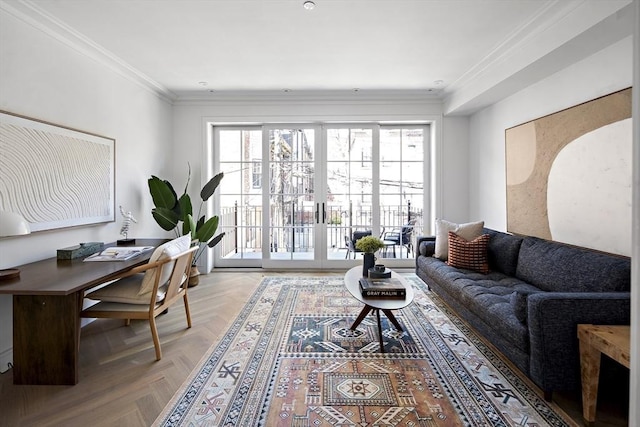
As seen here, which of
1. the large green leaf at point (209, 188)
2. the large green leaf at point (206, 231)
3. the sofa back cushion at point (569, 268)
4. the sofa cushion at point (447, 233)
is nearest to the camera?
the sofa back cushion at point (569, 268)

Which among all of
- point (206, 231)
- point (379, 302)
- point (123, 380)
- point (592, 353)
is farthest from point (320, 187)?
point (592, 353)

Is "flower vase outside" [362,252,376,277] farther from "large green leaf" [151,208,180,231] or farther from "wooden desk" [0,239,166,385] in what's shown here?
"large green leaf" [151,208,180,231]

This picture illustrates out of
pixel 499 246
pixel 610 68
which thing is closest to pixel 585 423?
pixel 499 246

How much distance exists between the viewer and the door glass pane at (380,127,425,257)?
4980mm

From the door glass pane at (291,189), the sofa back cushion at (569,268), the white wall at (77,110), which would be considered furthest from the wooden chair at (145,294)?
the sofa back cushion at (569,268)

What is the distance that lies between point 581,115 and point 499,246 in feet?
4.56

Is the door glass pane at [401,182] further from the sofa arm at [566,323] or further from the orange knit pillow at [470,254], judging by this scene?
the sofa arm at [566,323]

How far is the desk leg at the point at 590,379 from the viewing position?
63.9 inches

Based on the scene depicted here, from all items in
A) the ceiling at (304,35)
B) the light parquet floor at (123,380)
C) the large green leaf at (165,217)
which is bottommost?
the light parquet floor at (123,380)

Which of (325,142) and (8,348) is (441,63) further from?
(8,348)

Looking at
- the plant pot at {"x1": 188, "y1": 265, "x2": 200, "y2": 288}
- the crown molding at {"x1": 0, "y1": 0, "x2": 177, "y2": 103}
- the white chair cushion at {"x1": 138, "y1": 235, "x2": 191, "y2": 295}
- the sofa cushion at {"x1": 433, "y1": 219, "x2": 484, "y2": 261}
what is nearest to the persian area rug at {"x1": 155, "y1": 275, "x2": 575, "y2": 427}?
the white chair cushion at {"x1": 138, "y1": 235, "x2": 191, "y2": 295}

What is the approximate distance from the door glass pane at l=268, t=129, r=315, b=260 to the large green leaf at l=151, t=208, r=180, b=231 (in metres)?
1.48

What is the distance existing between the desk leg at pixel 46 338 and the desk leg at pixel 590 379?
2.99m

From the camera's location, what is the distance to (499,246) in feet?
10.9
